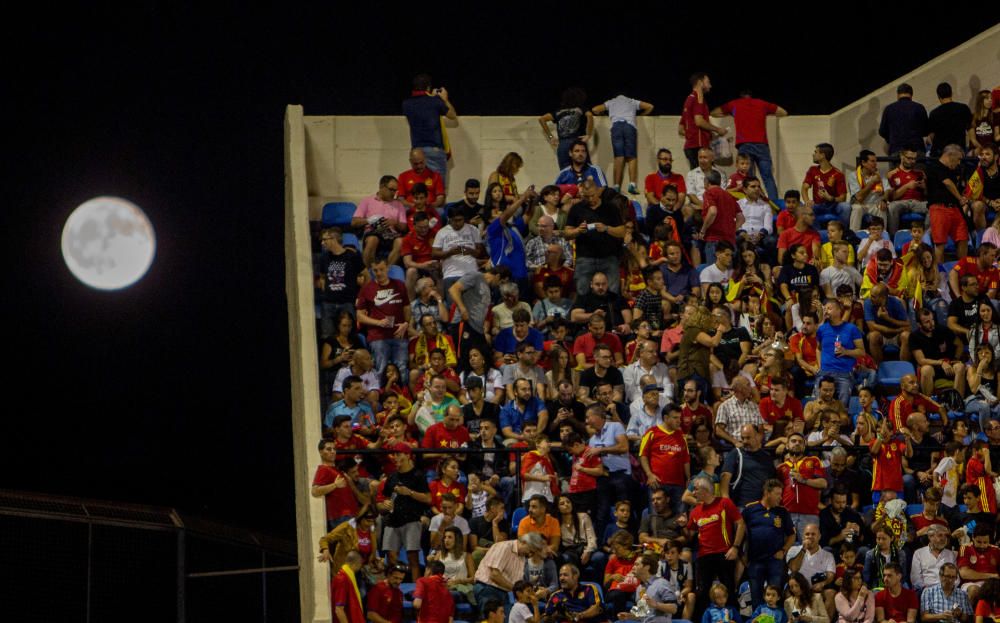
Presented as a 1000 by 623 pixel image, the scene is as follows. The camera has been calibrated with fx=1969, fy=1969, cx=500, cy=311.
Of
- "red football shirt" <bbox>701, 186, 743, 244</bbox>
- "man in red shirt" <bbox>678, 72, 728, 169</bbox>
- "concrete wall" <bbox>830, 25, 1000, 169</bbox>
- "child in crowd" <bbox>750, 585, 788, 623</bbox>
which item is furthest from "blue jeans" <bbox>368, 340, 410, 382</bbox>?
"concrete wall" <bbox>830, 25, 1000, 169</bbox>

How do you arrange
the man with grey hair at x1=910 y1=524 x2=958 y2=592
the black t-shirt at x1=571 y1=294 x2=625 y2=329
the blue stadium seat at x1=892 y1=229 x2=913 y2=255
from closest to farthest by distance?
the man with grey hair at x1=910 y1=524 x2=958 y2=592, the black t-shirt at x1=571 y1=294 x2=625 y2=329, the blue stadium seat at x1=892 y1=229 x2=913 y2=255

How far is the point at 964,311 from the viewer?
19.2 m

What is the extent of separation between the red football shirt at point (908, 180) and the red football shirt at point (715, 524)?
580 cm

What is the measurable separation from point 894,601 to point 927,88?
828 cm

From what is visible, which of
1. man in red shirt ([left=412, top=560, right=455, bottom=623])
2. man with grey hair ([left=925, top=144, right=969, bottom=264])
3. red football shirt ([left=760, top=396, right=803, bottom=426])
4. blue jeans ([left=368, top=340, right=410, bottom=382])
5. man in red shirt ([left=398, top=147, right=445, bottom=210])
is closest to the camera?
man in red shirt ([left=412, top=560, right=455, bottom=623])

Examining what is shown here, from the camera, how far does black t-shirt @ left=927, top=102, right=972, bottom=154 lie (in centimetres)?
2156

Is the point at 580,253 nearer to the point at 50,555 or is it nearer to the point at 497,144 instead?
the point at 497,144

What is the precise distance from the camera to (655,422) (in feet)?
57.2

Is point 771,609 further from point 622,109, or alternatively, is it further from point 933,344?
point 622,109

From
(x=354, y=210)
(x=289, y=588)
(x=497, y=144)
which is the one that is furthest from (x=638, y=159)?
(x=289, y=588)

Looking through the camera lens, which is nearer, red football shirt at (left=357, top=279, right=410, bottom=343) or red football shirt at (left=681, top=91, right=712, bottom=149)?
red football shirt at (left=357, top=279, right=410, bottom=343)

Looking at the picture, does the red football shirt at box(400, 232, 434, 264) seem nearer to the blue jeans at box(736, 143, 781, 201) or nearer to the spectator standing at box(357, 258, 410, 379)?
the spectator standing at box(357, 258, 410, 379)

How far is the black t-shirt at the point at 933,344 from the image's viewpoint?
750 inches

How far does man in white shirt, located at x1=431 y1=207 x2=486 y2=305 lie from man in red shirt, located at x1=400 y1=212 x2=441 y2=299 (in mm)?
90
